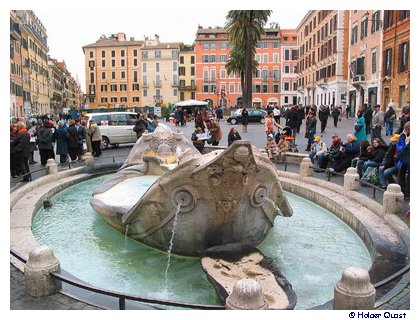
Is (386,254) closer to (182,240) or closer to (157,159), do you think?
(182,240)

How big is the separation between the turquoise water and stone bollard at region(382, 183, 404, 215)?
0.83 m

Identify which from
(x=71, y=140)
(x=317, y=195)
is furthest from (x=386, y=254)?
(x=71, y=140)

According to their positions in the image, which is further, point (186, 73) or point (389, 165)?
point (186, 73)

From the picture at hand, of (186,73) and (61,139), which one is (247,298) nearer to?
(61,139)

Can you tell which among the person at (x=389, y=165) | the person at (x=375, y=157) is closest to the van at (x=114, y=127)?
the person at (x=375, y=157)

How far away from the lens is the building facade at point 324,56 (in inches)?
1902

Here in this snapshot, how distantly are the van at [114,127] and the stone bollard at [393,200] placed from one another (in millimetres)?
14441

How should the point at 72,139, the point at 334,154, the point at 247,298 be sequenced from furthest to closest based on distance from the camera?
1. the point at 72,139
2. the point at 334,154
3. the point at 247,298

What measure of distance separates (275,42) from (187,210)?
7777 centimetres

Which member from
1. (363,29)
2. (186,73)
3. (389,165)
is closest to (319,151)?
(389,165)

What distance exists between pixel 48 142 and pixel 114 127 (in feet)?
21.4

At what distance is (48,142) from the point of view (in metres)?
13.9

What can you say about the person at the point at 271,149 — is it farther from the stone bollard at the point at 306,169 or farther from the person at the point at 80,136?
the person at the point at 80,136

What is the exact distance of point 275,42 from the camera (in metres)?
79.8
